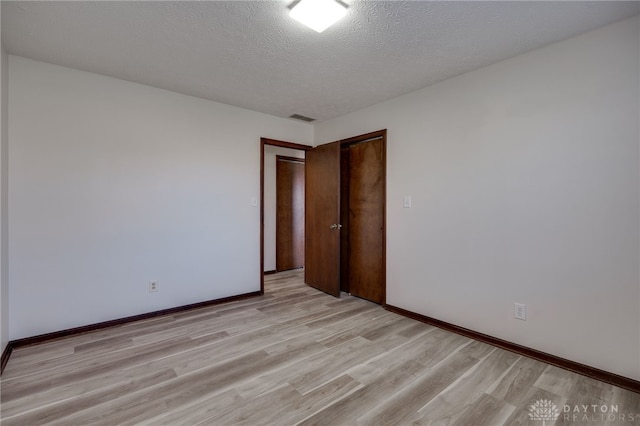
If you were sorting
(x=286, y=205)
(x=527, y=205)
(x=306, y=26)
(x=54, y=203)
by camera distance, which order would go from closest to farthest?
(x=306, y=26) → (x=527, y=205) → (x=54, y=203) → (x=286, y=205)

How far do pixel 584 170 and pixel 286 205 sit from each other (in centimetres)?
417

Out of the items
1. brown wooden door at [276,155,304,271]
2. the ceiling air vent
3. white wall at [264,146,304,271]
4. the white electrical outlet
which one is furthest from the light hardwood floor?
the ceiling air vent

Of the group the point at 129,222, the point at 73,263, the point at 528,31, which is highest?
the point at 528,31

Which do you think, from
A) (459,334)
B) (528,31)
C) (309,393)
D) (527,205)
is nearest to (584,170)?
(527,205)

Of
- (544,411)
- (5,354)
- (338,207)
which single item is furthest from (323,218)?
(5,354)

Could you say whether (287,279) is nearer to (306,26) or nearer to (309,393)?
(309,393)

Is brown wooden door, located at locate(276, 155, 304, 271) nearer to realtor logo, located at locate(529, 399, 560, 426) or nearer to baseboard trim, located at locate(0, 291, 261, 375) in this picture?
baseboard trim, located at locate(0, 291, 261, 375)

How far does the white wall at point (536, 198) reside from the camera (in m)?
1.99

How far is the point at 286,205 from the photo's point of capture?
5.47 metres

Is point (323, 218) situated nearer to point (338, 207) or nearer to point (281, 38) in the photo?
point (338, 207)

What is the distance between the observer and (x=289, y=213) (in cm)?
551

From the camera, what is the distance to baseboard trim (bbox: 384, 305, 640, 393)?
6.45ft

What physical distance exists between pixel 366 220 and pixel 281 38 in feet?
7.48

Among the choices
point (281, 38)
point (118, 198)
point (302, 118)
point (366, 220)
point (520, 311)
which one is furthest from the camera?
point (302, 118)
